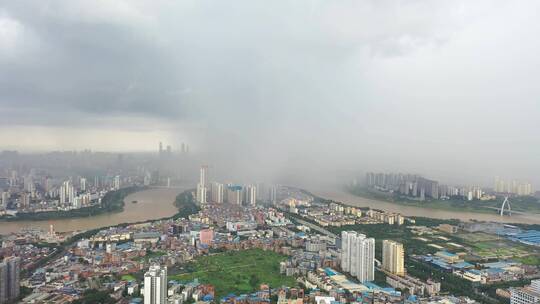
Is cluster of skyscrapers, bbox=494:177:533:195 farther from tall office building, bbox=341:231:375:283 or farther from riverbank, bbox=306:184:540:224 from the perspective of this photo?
tall office building, bbox=341:231:375:283

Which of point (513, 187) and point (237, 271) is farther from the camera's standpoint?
point (513, 187)

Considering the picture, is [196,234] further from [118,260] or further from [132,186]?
[132,186]

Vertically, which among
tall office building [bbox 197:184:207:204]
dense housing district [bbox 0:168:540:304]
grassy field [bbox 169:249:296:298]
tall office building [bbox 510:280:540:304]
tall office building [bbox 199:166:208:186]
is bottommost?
grassy field [bbox 169:249:296:298]

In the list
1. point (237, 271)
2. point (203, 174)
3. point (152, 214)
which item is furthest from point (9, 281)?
point (203, 174)

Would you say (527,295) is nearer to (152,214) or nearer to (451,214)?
(451,214)

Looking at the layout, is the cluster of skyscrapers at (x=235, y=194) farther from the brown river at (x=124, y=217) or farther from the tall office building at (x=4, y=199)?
the tall office building at (x=4, y=199)

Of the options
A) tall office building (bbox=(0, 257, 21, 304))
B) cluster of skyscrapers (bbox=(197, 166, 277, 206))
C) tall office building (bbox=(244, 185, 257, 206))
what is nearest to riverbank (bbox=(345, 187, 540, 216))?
cluster of skyscrapers (bbox=(197, 166, 277, 206))
